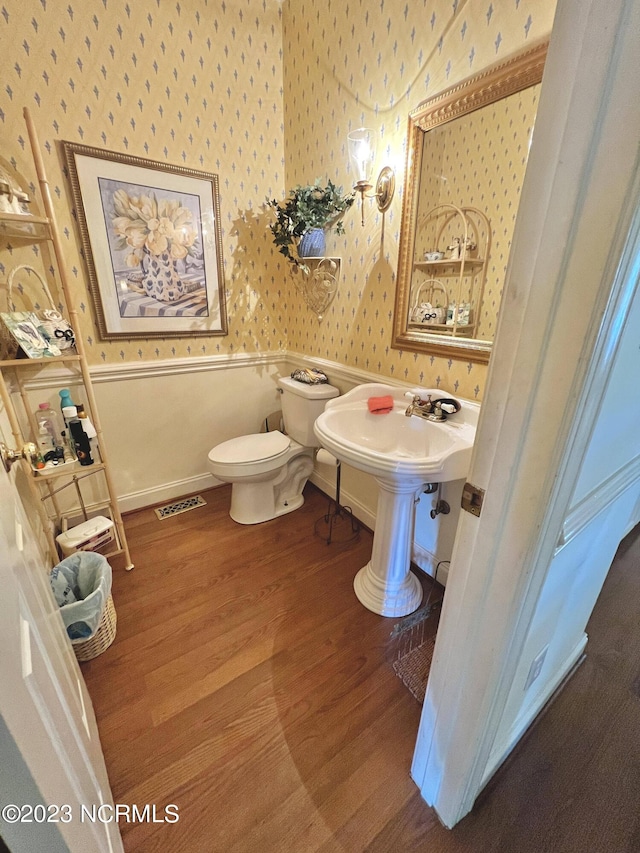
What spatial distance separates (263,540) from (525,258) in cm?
179

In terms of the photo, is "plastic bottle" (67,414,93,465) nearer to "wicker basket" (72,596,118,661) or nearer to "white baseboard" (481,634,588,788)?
"wicker basket" (72,596,118,661)

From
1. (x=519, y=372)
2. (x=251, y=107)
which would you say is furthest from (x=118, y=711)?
(x=251, y=107)

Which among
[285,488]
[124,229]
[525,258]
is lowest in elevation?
[285,488]

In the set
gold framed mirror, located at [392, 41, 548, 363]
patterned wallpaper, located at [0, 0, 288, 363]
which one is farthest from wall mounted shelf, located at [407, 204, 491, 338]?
patterned wallpaper, located at [0, 0, 288, 363]

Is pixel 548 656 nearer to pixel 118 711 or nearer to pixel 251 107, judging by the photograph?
pixel 118 711

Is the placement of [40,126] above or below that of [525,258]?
above

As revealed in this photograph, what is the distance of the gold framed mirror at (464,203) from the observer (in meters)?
1.09

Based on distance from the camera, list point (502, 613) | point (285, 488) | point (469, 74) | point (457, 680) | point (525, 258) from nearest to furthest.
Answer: point (525, 258), point (502, 613), point (457, 680), point (469, 74), point (285, 488)

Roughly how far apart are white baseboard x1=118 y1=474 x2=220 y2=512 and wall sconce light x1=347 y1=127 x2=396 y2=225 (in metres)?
1.86

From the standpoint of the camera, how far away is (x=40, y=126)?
58.1 inches

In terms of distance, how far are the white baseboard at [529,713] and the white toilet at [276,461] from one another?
4.55 ft

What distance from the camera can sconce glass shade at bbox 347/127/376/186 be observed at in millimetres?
1491

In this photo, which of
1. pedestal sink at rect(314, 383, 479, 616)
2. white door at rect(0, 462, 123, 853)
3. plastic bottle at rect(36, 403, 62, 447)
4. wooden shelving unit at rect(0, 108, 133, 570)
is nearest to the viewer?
white door at rect(0, 462, 123, 853)

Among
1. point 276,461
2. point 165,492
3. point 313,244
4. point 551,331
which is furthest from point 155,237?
point 551,331
